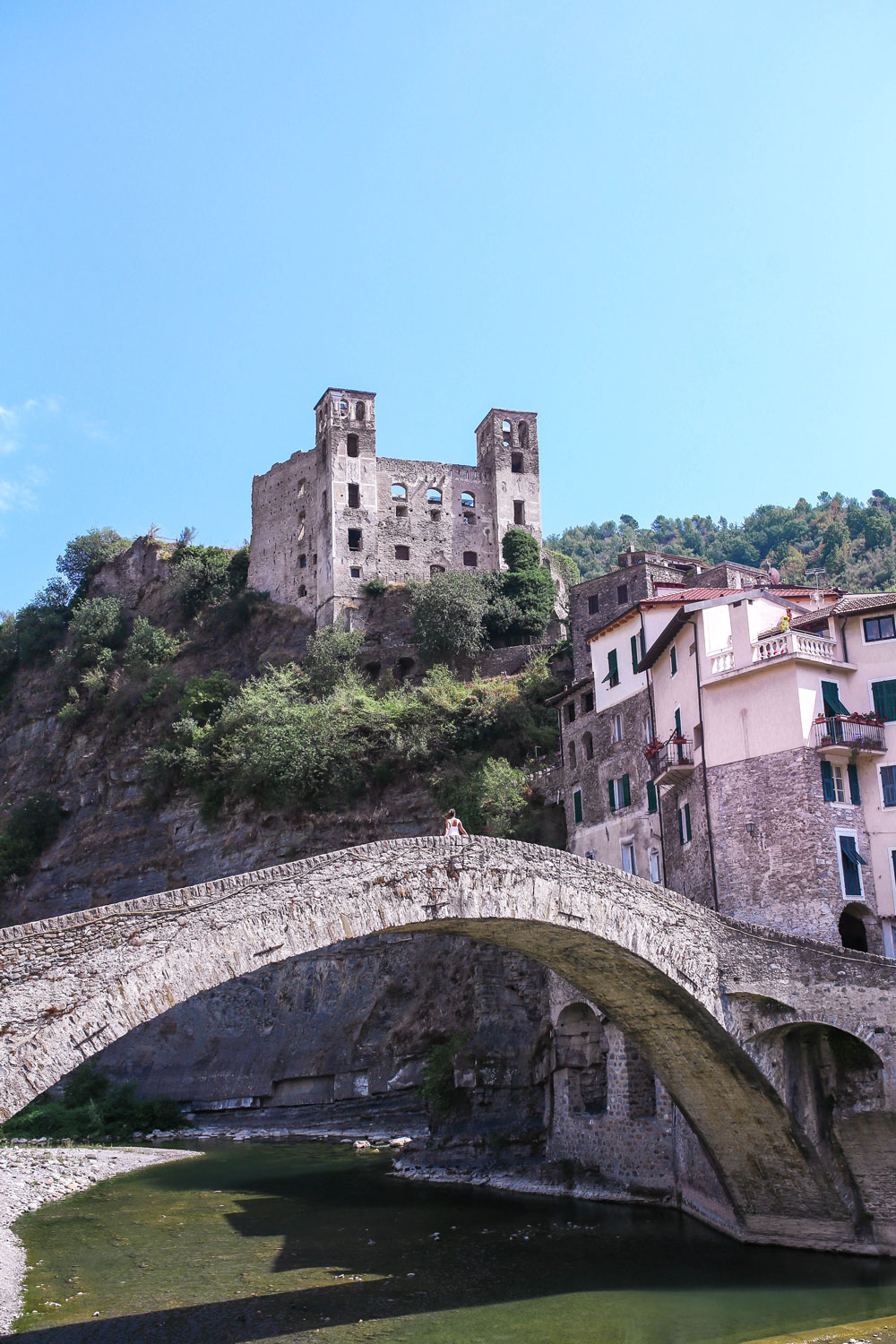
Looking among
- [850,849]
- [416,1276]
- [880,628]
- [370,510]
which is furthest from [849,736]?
[370,510]

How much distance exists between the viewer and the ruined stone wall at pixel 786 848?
25.3 m

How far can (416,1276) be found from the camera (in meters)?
21.1

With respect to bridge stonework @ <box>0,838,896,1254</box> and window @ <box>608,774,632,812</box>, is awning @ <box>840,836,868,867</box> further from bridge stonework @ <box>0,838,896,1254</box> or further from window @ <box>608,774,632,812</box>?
window @ <box>608,774,632,812</box>

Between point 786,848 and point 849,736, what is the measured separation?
116 inches

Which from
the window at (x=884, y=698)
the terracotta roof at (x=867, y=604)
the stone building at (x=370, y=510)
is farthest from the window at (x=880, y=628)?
the stone building at (x=370, y=510)

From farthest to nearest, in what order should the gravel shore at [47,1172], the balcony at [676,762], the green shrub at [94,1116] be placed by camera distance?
the green shrub at [94,1116] → the balcony at [676,762] → the gravel shore at [47,1172]

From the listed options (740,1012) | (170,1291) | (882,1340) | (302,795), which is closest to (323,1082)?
(302,795)

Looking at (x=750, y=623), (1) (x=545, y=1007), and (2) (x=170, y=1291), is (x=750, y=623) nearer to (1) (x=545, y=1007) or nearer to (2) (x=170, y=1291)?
(1) (x=545, y=1007)

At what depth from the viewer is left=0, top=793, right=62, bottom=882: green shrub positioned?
59.7 meters

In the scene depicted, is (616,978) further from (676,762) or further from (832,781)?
(676,762)

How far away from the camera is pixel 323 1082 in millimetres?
43906

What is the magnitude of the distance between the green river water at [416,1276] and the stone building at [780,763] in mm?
7356

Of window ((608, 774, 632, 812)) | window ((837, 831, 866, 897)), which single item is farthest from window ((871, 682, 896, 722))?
window ((608, 774, 632, 812))

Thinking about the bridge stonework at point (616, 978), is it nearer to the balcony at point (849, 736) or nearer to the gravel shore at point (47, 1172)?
the balcony at point (849, 736)
